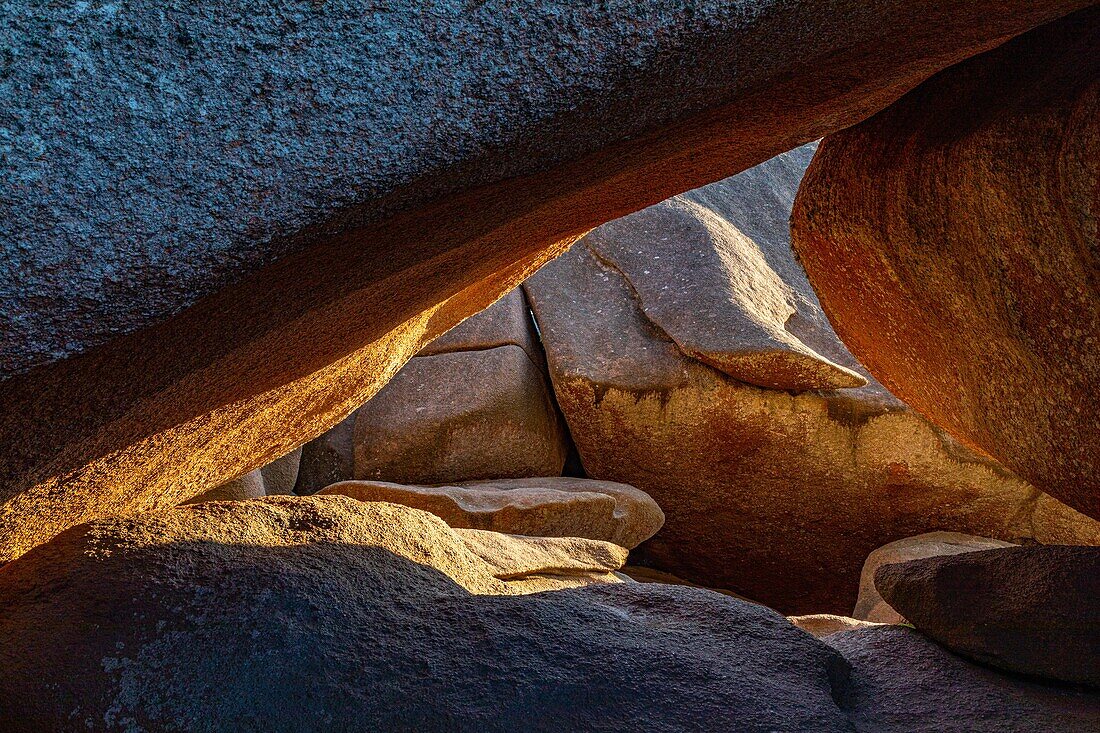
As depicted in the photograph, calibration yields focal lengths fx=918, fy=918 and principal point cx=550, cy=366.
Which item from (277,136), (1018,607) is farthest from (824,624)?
(277,136)

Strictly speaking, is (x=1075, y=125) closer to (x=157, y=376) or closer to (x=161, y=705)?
(x=157, y=376)

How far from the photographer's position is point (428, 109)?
44.0 inches

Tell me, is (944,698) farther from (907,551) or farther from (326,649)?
(907,551)

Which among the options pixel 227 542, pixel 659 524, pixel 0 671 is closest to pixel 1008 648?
pixel 227 542

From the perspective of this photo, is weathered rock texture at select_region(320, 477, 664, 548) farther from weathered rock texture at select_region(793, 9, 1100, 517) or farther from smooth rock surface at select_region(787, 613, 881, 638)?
weathered rock texture at select_region(793, 9, 1100, 517)

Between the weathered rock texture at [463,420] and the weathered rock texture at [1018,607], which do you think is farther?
→ the weathered rock texture at [463,420]

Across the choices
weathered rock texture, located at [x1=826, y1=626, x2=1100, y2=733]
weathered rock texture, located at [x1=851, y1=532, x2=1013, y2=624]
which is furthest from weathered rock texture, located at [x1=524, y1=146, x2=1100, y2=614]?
weathered rock texture, located at [x1=826, y1=626, x2=1100, y2=733]

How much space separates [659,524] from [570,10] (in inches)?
162

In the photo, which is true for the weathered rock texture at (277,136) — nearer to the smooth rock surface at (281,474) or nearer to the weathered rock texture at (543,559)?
the weathered rock texture at (543,559)

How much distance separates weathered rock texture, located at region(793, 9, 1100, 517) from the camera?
1.84m

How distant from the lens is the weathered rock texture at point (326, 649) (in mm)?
1697

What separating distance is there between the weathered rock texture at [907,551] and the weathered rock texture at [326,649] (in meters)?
2.86

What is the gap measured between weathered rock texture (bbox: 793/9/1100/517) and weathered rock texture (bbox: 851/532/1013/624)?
247 centimetres

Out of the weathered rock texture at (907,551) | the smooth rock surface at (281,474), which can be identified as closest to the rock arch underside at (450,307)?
the weathered rock texture at (907,551)
